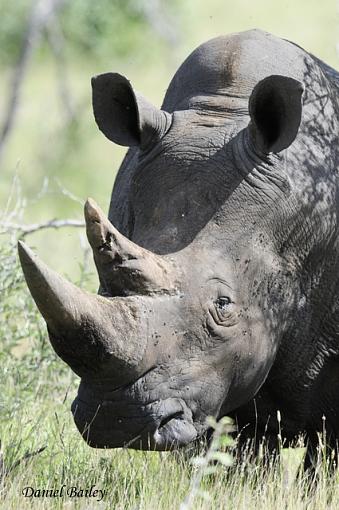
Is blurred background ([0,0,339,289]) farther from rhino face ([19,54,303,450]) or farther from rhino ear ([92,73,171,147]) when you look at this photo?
rhino face ([19,54,303,450])

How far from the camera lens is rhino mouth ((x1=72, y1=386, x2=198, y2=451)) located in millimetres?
5863

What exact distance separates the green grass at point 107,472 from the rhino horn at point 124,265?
816mm

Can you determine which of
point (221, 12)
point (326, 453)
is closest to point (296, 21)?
point (221, 12)

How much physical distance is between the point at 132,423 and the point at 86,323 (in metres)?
0.52

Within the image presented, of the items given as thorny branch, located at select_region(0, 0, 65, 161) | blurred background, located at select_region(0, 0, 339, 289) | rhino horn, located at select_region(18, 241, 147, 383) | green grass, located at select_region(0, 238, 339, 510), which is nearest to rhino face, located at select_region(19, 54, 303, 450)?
rhino horn, located at select_region(18, 241, 147, 383)

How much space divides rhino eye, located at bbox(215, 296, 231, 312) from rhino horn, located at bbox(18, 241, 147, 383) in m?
0.50

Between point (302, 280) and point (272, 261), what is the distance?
24 centimetres

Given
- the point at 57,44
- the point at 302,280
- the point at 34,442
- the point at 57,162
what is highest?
the point at 57,44

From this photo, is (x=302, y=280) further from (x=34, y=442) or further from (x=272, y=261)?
(x=34, y=442)

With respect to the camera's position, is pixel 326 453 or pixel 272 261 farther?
pixel 326 453

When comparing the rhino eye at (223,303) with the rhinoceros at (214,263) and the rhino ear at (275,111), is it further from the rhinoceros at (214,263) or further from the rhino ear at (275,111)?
the rhino ear at (275,111)

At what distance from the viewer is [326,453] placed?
7281 millimetres

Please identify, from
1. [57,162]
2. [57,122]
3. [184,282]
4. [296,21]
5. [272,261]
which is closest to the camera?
[184,282]

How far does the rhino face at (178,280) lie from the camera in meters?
5.75
